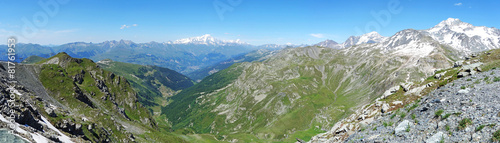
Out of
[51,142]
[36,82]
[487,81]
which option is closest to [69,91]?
[36,82]

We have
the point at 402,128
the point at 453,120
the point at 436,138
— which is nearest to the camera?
the point at 436,138

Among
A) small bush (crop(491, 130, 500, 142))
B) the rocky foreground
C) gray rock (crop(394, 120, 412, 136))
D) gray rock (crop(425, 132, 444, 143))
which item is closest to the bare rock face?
the rocky foreground

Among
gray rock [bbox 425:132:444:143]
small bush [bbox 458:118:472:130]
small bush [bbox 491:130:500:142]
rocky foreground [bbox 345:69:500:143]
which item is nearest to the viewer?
small bush [bbox 491:130:500:142]

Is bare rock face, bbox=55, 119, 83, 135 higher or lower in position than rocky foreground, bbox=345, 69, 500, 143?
lower

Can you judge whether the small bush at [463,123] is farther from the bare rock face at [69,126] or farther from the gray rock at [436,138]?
the bare rock face at [69,126]

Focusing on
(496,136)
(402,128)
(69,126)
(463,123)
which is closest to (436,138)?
(463,123)

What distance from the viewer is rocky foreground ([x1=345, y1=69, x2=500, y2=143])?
19016mm

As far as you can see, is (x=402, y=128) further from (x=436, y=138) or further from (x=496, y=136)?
(x=496, y=136)

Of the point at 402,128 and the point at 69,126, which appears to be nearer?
the point at 402,128

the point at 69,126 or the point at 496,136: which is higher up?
the point at 496,136

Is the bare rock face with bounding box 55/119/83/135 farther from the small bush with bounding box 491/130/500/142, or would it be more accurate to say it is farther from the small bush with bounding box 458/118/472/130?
the small bush with bounding box 491/130/500/142

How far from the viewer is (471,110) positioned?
2233 cm

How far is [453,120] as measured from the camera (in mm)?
21703

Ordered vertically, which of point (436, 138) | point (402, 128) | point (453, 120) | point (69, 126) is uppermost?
point (453, 120)
